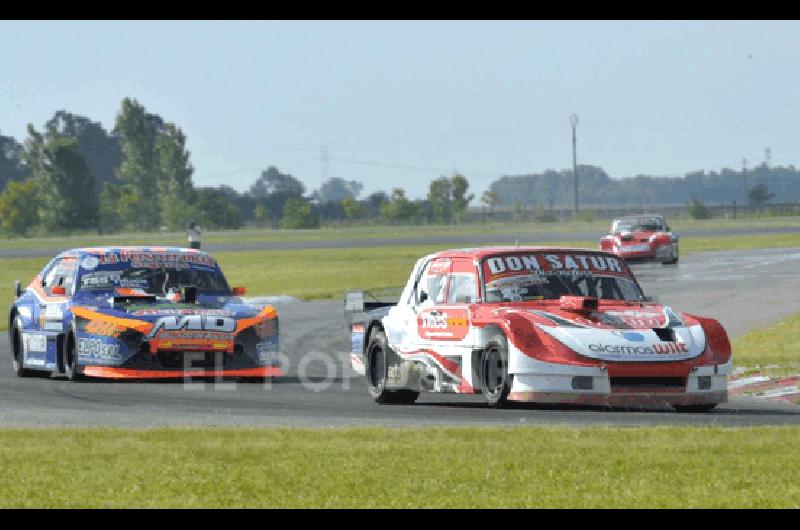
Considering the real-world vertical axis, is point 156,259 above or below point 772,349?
above

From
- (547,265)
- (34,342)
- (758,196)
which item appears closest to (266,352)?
(34,342)

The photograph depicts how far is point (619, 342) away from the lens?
14.2 m

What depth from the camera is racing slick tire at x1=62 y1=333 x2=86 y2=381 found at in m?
18.0

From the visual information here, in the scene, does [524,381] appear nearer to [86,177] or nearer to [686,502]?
[686,502]

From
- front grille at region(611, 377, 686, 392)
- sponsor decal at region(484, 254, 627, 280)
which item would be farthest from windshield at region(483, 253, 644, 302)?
front grille at region(611, 377, 686, 392)

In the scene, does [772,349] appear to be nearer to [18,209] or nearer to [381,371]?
[381,371]

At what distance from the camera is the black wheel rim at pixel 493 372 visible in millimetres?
14570

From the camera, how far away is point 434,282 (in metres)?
15.9

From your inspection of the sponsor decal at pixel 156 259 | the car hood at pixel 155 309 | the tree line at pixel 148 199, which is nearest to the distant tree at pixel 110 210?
the tree line at pixel 148 199

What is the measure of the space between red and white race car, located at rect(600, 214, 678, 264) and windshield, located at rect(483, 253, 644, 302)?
1212 inches

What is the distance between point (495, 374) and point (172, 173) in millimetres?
118016

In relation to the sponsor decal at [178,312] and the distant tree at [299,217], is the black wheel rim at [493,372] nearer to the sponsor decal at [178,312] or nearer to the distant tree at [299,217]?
the sponsor decal at [178,312]

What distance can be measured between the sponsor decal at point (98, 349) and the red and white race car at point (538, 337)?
258cm
